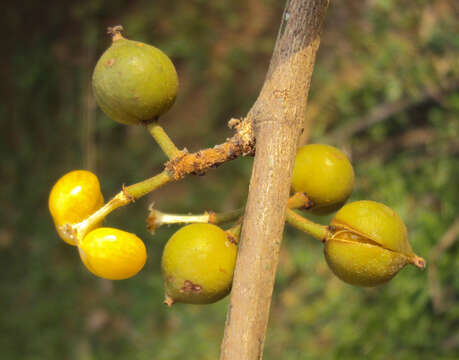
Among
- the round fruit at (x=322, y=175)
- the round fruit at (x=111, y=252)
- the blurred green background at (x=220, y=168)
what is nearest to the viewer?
the round fruit at (x=111, y=252)

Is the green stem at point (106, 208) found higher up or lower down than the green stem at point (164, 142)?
lower down

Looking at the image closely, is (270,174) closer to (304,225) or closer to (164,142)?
(304,225)

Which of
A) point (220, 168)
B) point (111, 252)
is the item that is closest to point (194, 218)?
point (111, 252)

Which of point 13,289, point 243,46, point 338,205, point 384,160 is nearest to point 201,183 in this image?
point 243,46

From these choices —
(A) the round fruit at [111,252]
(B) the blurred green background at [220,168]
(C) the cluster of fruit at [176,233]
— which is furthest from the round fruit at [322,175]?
(B) the blurred green background at [220,168]

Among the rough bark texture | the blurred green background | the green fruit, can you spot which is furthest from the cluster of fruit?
the blurred green background

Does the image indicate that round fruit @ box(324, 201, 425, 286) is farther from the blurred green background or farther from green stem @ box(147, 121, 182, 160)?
the blurred green background

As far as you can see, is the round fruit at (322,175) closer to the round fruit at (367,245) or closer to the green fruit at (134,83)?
the round fruit at (367,245)
